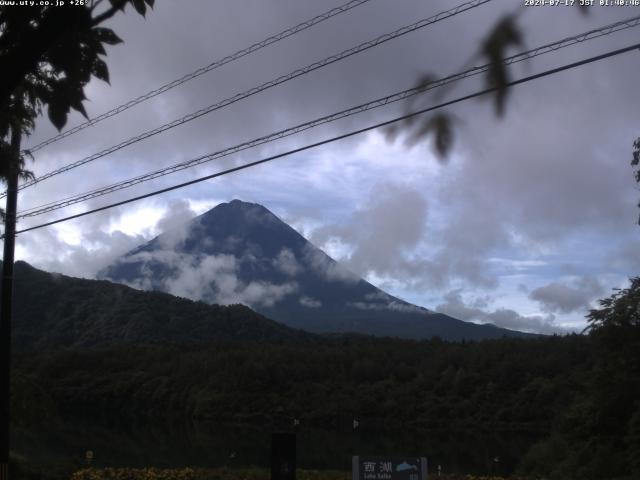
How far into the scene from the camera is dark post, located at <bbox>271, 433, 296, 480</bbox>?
33.9 feet

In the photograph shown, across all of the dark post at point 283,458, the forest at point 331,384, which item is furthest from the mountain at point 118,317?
the dark post at point 283,458

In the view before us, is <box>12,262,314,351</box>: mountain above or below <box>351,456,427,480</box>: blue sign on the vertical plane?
above

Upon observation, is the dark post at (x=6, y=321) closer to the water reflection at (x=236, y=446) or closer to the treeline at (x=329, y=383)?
the water reflection at (x=236, y=446)

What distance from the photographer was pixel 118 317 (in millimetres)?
137375

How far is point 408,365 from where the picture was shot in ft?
276

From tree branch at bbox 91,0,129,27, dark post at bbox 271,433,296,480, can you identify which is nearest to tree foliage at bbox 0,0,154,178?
tree branch at bbox 91,0,129,27

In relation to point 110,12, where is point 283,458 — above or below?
below

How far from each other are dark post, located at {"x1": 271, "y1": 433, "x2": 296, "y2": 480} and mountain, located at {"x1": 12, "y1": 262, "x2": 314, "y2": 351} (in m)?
112

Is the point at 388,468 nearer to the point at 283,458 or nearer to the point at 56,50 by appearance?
the point at 283,458

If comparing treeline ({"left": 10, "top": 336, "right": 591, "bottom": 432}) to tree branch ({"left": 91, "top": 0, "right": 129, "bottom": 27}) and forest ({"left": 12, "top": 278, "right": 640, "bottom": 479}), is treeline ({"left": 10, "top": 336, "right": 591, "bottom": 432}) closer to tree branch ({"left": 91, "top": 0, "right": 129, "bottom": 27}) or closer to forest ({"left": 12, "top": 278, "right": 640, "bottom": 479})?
forest ({"left": 12, "top": 278, "right": 640, "bottom": 479})

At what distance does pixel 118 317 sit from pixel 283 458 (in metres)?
132

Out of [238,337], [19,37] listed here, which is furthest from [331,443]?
[238,337]

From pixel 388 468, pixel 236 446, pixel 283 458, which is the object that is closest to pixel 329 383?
pixel 236 446

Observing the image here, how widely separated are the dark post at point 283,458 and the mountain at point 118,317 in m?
112
